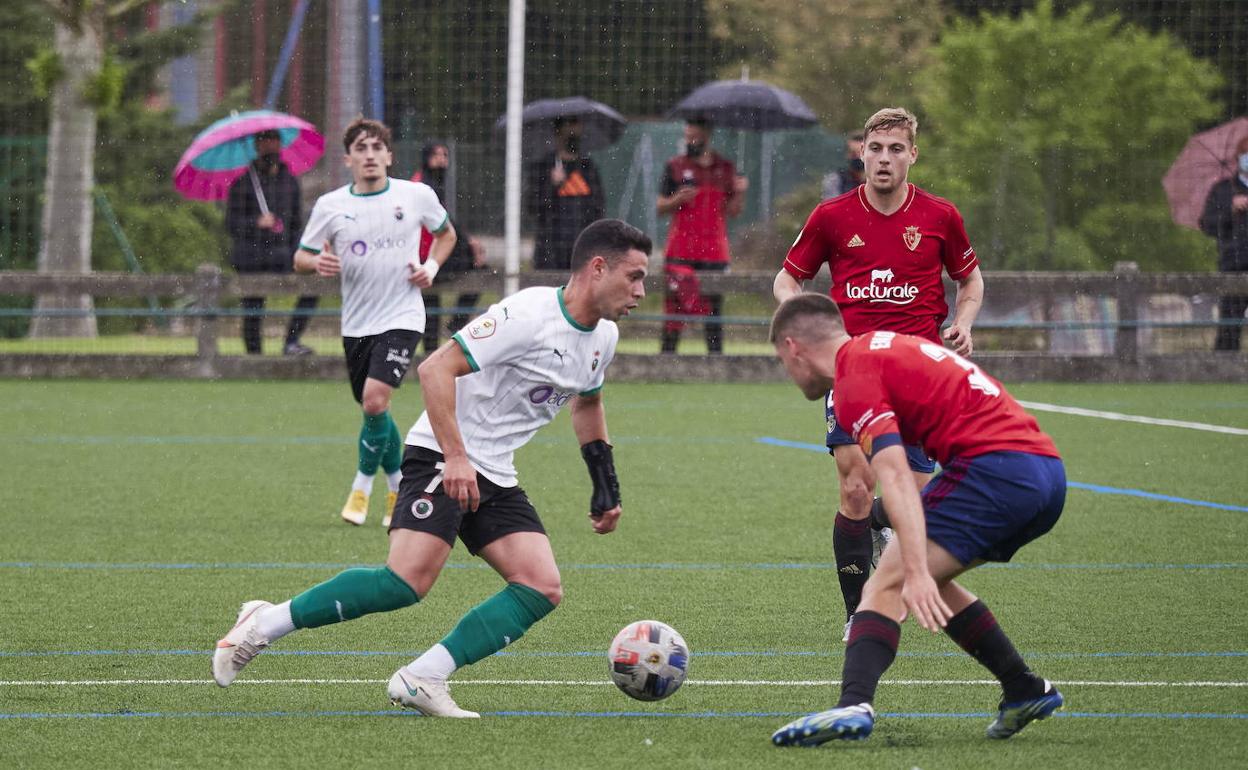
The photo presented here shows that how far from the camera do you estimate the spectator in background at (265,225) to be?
58.4 feet

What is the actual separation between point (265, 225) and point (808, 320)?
1358cm

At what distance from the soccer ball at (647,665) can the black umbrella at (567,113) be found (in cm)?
1489

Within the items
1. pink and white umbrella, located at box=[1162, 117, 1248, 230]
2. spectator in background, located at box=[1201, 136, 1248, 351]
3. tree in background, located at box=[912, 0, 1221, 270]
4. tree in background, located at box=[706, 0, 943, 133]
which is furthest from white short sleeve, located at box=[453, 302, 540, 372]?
tree in background, located at box=[706, 0, 943, 133]

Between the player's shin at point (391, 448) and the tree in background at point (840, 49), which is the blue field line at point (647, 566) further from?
the tree in background at point (840, 49)

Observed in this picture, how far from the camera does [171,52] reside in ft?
92.1

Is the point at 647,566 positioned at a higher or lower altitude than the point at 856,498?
lower

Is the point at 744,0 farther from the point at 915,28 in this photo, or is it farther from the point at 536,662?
the point at 536,662

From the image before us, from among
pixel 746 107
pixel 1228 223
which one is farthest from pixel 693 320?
pixel 1228 223

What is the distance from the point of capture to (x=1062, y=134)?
27.2 m

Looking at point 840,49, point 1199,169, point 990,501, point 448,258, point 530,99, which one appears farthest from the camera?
point 840,49

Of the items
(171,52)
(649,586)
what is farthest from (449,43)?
(649,586)

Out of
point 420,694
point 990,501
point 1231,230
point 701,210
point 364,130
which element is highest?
point 364,130

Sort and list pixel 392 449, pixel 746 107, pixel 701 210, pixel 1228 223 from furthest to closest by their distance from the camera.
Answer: pixel 746 107 < pixel 1228 223 < pixel 701 210 < pixel 392 449

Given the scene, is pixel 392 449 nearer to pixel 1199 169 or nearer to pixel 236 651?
pixel 236 651
